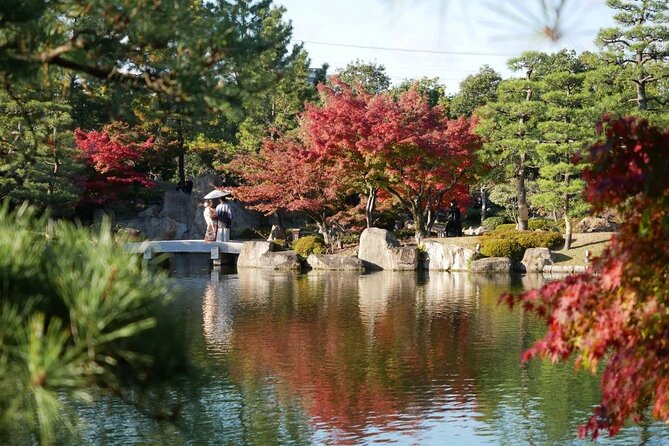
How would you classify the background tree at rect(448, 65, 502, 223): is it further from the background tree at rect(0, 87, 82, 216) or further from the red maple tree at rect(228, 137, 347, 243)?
the background tree at rect(0, 87, 82, 216)

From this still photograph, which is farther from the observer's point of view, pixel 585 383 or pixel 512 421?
pixel 585 383

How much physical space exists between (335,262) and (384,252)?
114 cm

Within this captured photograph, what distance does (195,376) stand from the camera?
9.66 ft

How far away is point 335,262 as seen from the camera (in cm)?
2092

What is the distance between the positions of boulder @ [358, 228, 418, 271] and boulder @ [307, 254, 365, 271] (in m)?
0.31

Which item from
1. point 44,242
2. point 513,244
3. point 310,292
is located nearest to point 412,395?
point 44,242

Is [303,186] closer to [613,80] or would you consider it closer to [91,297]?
[613,80]

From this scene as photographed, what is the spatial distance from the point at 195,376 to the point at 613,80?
65.3 feet


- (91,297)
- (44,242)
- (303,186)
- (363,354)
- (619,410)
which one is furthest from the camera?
(303,186)

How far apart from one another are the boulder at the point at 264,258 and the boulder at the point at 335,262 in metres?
0.46

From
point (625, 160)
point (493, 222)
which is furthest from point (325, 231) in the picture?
point (625, 160)

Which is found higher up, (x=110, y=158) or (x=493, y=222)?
(x=110, y=158)

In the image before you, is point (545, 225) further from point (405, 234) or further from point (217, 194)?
point (217, 194)

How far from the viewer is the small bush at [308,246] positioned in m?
21.9
